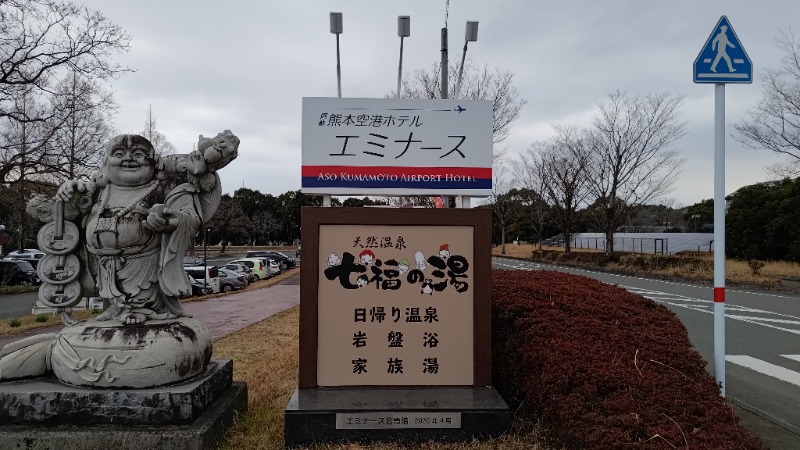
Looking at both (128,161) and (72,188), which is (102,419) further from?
(128,161)

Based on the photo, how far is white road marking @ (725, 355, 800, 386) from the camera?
606 cm

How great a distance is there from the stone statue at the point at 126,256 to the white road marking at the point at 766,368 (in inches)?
259

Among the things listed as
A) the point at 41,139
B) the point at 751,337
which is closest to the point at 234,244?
the point at 41,139

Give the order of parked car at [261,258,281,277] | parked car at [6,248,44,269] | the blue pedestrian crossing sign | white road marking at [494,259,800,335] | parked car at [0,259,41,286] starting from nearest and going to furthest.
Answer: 1. the blue pedestrian crossing sign
2. white road marking at [494,259,800,335]
3. parked car at [0,259,41,286]
4. parked car at [6,248,44,269]
5. parked car at [261,258,281,277]

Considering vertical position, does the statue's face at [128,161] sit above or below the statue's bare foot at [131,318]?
above

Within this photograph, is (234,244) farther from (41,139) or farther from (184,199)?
(184,199)

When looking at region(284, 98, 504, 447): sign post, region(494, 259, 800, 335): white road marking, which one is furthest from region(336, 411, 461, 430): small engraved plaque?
region(494, 259, 800, 335): white road marking

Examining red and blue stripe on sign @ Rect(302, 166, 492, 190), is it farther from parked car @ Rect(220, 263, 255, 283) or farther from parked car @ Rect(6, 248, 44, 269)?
parked car @ Rect(6, 248, 44, 269)

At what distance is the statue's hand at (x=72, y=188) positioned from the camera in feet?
12.0

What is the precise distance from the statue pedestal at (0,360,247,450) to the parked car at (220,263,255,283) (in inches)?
845

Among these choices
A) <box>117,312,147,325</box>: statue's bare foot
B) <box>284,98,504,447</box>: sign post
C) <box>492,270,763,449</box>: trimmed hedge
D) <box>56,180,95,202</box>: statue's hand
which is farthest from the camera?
<box>284,98,504,447</box>: sign post

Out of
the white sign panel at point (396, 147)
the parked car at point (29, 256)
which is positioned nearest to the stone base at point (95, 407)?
the white sign panel at point (396, 147)

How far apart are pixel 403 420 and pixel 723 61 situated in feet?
11.6

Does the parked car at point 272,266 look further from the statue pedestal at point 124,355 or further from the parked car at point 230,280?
the statue pedestal at point 124,355
